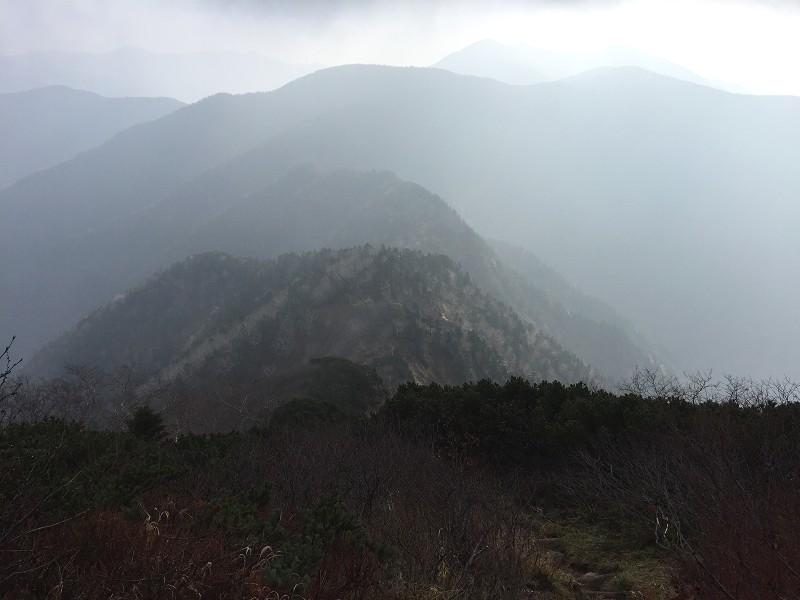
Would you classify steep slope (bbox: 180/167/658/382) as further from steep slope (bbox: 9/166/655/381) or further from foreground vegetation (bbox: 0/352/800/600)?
foreground vegetation (bbox: 0/352/800/600)

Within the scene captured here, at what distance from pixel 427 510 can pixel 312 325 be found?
84.3 meters

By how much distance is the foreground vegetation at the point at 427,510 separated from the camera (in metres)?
4.38

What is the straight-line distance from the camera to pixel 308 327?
296 ft

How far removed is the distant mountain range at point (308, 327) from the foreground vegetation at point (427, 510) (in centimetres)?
4516

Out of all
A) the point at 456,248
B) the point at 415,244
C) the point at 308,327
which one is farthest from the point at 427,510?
the point at 456,248

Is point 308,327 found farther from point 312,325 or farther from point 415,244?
point 415,244

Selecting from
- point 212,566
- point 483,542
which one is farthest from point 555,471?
point 212,566

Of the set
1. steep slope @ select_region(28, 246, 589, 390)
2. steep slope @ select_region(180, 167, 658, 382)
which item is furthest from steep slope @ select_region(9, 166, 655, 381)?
steep slope @ select_region(28, 246, 589, 390)

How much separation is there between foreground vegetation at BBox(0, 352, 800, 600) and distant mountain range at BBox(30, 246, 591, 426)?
148 feet

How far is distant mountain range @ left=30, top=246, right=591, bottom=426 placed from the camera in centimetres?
7906

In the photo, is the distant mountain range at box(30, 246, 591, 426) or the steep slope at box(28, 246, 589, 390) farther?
the steep slope at box(28, 246, 589, 390)

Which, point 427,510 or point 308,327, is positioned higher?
point 427,510

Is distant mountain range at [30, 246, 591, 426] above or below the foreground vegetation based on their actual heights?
below

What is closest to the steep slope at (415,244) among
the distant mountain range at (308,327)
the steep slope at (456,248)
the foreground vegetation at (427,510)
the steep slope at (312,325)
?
the steep slope at (456,248)
